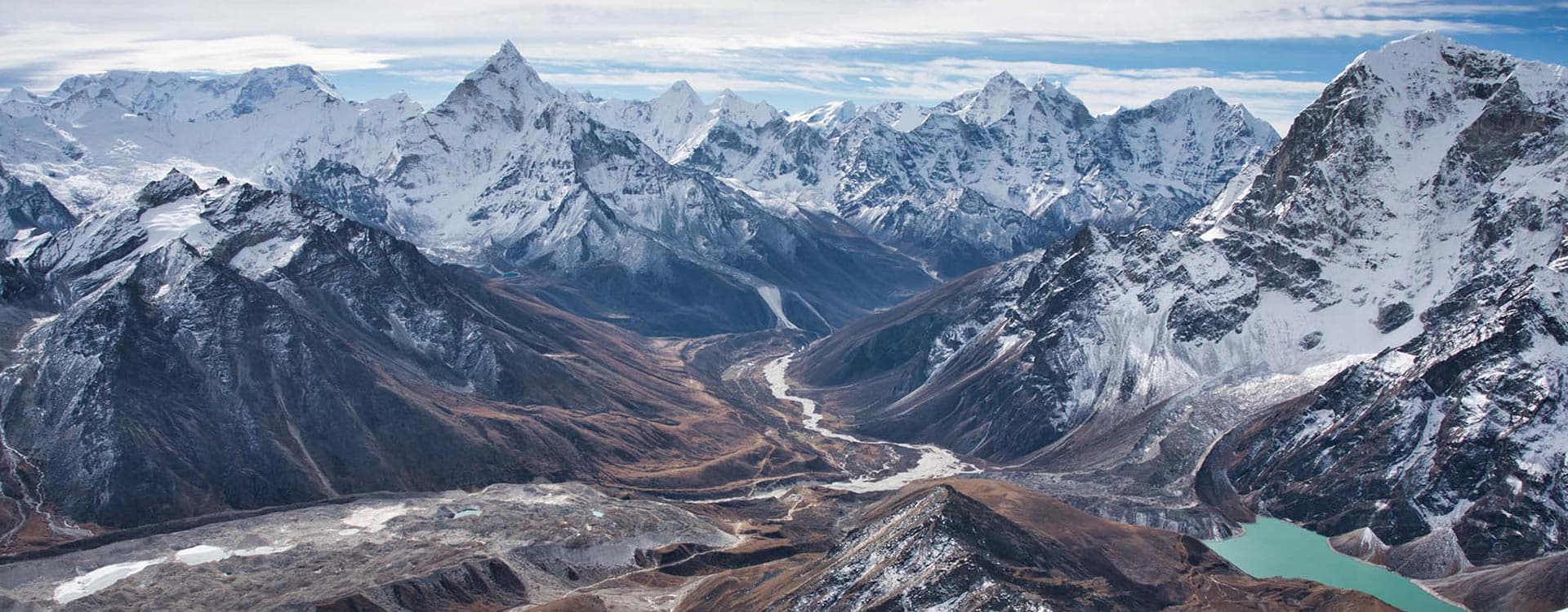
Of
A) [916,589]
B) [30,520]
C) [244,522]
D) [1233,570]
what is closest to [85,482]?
[30,520]

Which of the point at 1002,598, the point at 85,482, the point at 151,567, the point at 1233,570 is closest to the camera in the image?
the point at 1002,598

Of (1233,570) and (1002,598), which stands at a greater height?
(1002,598)

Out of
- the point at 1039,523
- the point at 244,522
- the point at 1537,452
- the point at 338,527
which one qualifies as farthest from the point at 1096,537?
the point at 244,522

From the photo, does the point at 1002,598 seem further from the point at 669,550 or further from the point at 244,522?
the point at 244,522

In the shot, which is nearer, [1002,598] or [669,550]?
[1002,598]

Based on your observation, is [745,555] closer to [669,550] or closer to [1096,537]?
[669,550]

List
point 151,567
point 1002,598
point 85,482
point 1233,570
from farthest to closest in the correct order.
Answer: point 85,482 < point 1233,570 < point 151,567 < point 1002,598
